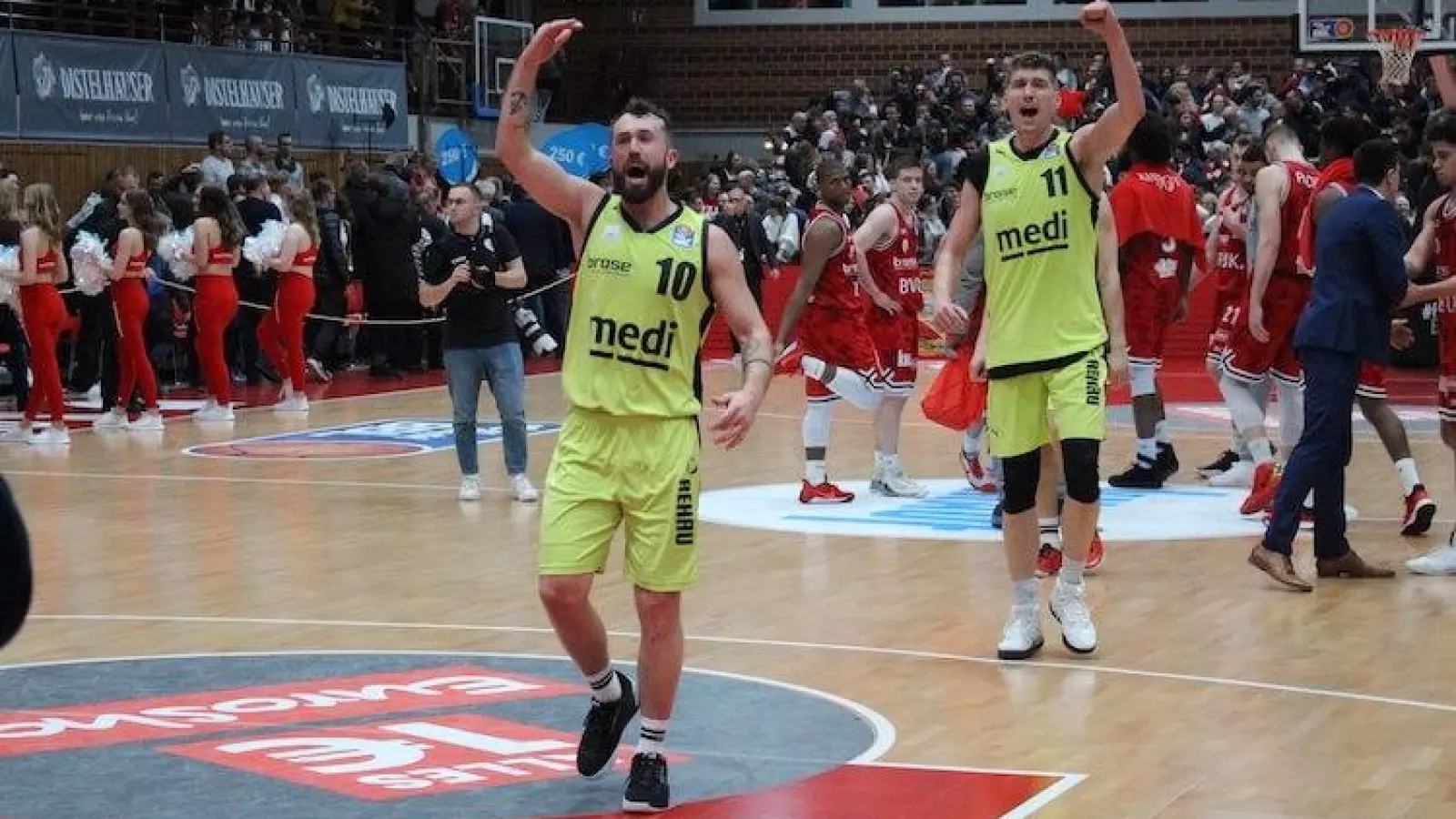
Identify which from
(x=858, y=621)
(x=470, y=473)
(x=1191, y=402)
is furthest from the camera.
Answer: (x=1191, y=402)

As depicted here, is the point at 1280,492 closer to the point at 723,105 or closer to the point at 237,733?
the point at 237,733

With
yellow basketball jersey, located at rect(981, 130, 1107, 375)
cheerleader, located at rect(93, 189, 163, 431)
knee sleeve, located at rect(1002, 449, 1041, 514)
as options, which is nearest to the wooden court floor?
knee sleeve, located at rect(1002, 449, 1041, 514)

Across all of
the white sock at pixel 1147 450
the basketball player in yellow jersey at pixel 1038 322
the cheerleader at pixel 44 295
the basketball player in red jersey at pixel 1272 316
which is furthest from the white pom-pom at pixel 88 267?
the basketball player in yellow jersey at pixel 1038 322

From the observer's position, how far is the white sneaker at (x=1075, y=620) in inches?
350

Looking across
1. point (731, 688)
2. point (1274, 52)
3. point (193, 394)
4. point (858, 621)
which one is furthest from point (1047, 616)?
point (1274, 52)

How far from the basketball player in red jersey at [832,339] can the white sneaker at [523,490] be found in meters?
1.58

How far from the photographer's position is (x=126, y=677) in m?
8.62

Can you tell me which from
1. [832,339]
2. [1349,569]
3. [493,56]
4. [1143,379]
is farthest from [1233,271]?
[493,56]

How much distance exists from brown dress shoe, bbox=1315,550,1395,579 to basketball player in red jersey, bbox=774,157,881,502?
135 inches

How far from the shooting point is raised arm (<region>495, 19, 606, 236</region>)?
22.7 ft

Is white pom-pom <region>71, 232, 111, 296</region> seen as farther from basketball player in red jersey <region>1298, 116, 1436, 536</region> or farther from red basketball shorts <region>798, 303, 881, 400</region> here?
basketball player in red jersey <region>1298, 116, 1436, 536</region>

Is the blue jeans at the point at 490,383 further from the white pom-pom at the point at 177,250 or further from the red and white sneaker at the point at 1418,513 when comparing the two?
the white pom-pom at the point at 177,250

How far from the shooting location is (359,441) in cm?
1772

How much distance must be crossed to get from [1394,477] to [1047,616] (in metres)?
5.83
